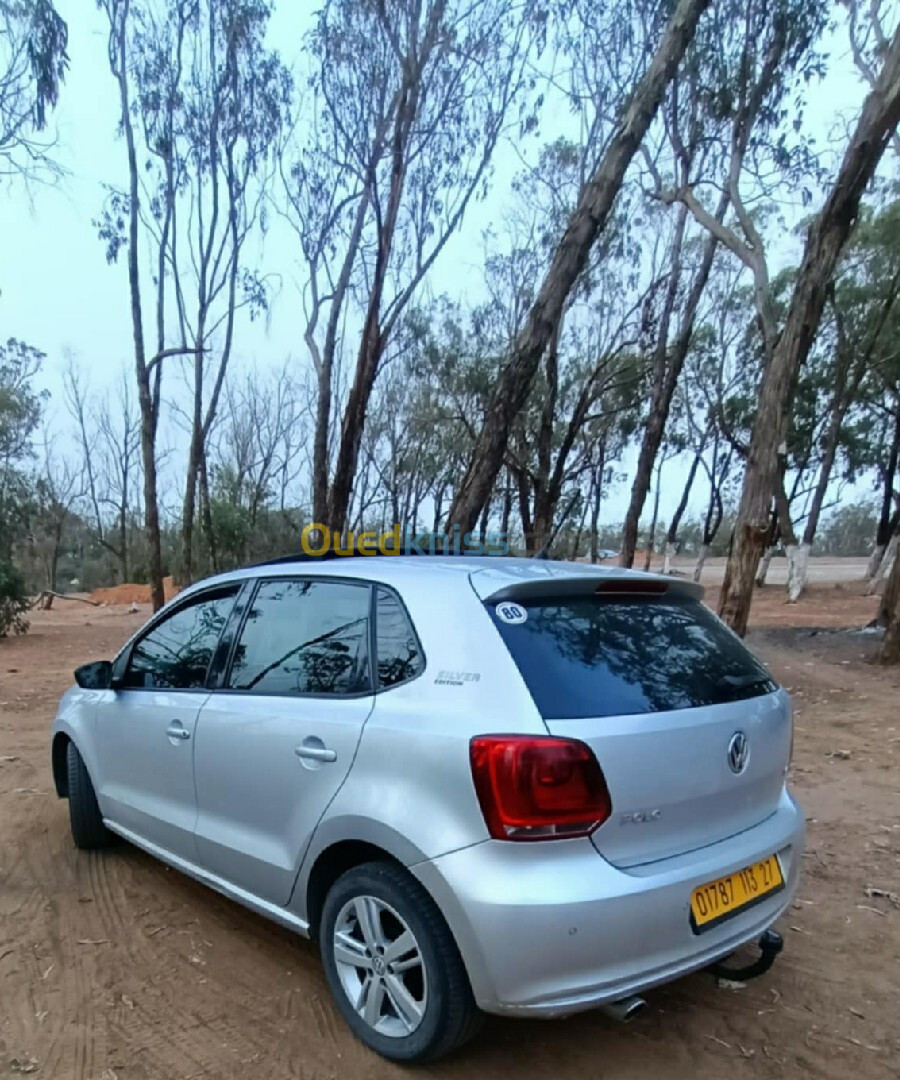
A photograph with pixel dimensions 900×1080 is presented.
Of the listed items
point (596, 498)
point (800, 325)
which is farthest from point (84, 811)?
point (596, 498)

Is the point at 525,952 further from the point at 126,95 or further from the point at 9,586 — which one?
the point at 126,95

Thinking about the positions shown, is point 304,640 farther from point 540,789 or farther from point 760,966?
point 760,966

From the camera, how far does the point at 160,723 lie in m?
3.24

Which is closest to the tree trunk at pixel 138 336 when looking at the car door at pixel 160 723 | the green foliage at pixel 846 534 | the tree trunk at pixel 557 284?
the tree trunk at pixel 557 284

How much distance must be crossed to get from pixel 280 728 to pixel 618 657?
3.80ft

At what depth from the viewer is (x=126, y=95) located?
1664 centimetres

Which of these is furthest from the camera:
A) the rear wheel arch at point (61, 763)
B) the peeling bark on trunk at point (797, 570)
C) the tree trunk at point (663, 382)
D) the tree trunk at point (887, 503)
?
the tree trunk at point (887, 503)

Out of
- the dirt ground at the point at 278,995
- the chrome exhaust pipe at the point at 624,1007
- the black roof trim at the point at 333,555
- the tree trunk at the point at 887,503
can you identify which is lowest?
the dirt ground at the point at 278,995

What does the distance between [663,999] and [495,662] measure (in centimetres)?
145

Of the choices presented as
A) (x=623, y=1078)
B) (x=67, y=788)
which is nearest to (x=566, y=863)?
(x=623, y=1078)

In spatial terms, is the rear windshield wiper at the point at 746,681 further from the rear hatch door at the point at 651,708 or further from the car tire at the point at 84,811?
the car tire at the point at 84,811

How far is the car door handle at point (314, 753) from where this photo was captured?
2.43 meters

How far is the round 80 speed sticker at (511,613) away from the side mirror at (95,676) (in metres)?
2.32

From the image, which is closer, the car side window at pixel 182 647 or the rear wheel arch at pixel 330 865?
the rear wheel arch at pixel 330 865
